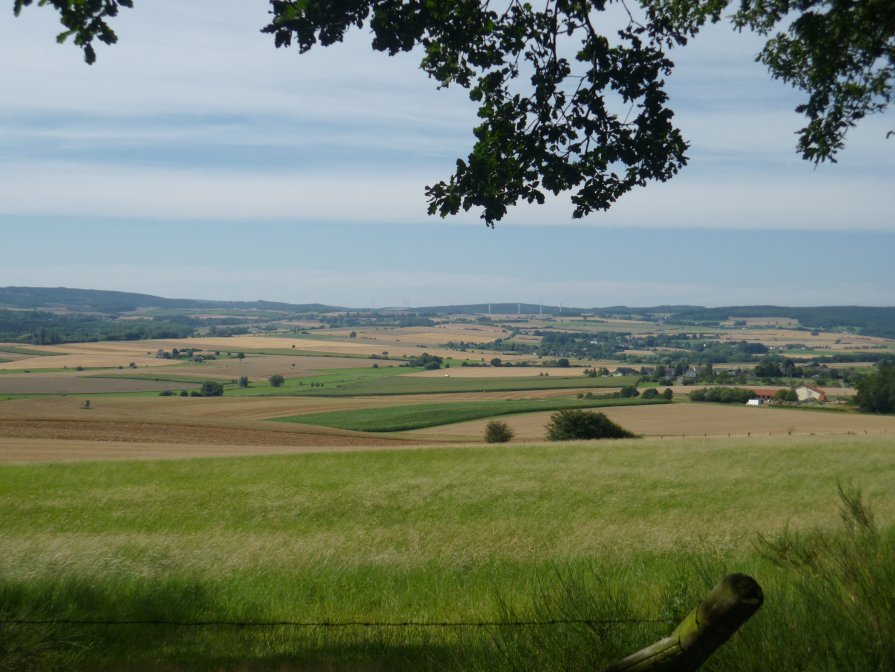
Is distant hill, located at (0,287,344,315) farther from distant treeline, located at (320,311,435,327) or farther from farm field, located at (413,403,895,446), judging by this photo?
farm field, located at (413,403,895,446)

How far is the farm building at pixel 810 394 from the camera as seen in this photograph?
64.9 metres

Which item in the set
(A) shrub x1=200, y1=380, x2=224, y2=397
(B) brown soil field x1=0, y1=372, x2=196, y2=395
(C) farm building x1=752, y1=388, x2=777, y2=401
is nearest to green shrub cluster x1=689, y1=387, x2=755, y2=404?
(C) farm building x1=752, y1=388, x2=777, y2=401

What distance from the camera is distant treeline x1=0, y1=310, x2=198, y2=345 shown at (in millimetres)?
84938

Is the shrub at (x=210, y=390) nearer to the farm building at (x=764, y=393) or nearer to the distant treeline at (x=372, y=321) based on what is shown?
the farm building at (x=764, y=393)

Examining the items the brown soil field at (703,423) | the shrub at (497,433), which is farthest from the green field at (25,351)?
the shrub at (497,433)

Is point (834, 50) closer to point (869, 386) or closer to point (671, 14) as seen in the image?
point (671, 14)

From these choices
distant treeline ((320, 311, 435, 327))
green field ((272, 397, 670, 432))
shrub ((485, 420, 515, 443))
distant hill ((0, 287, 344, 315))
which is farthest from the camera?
distant treeline ((320, 311, 435, 327))

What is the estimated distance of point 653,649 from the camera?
3.38m

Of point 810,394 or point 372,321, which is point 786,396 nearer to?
point 810,394

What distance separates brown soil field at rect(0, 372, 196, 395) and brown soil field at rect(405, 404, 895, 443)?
74.6ft

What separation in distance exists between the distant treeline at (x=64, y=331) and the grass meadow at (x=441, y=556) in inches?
2605

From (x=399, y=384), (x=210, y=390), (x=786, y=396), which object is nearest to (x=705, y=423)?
(x=786, y=396)

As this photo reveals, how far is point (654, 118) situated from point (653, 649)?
573cm

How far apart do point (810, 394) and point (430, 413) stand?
31.0m
